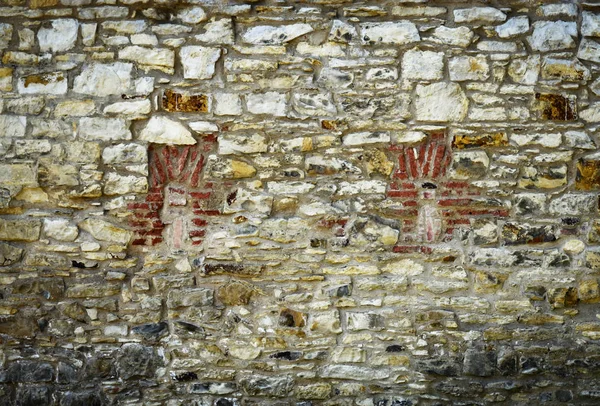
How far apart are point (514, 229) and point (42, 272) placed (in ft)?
9.22

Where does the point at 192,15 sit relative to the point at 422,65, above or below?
above

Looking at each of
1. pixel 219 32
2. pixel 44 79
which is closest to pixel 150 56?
pixel 219 32

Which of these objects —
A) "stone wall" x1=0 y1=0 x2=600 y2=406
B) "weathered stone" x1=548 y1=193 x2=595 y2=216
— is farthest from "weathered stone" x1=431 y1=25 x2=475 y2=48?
"weathered stone" x1=548 y1=193 x2=595 y2=216

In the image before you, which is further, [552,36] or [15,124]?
[15,124]

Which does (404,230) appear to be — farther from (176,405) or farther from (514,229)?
(176,405)

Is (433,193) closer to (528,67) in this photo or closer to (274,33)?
(528,67)

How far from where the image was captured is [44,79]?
12.7 feet

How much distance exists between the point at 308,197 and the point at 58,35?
1766 mm

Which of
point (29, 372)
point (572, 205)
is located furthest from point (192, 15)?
point (572, 205)

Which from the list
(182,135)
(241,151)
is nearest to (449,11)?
(241,151)

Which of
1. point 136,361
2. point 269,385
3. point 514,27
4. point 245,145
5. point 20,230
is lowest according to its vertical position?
point 269,385

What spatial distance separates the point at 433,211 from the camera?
3.82 meters

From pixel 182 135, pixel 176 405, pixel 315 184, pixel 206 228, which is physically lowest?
pixel 176 405

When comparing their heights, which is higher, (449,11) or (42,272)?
(449,11)
